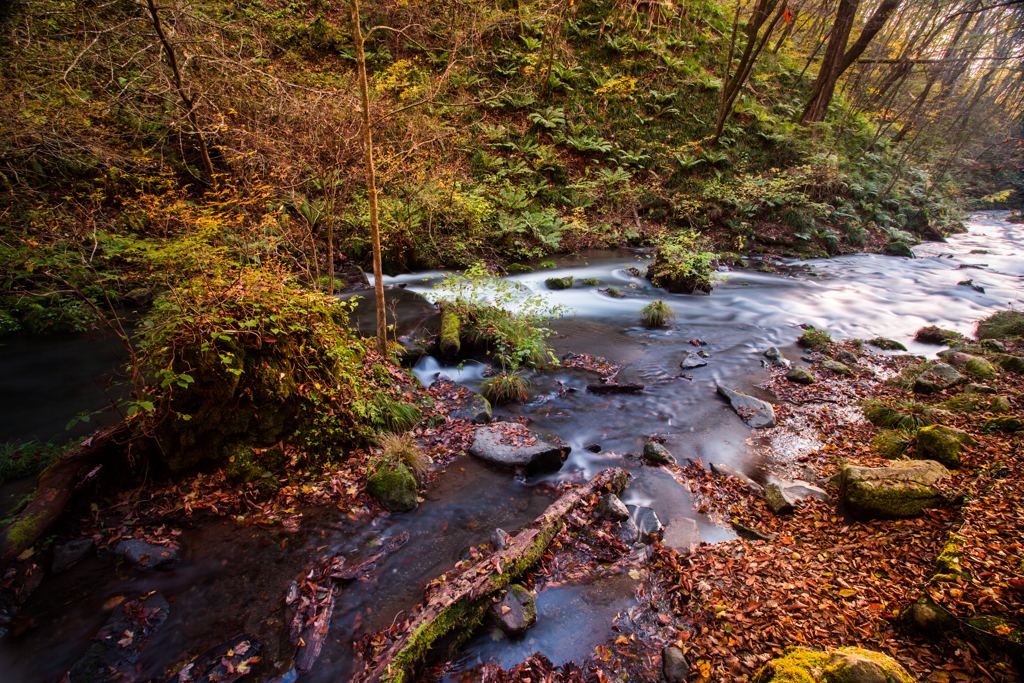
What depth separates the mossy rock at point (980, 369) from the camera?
651cm

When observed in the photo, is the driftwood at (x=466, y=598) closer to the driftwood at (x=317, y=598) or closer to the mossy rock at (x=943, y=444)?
the driftwood at (x=317, y=598)

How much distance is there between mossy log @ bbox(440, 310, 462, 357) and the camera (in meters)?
7.83

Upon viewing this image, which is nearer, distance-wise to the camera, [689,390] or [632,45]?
[689,390]

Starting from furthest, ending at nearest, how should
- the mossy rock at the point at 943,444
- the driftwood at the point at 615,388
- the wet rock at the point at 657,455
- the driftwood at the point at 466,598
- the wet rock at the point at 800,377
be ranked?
the wet rock at the point at 800,377 < the driftwood at the point at 615,388 < the wet rock at the point at 657,455 < the mossy rock at the point at 943,444 < the driftwood at the point at 466,598

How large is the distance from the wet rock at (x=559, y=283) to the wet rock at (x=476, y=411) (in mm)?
6432

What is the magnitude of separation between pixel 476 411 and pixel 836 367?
22.9ft

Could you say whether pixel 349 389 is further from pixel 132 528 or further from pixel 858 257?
pixel 858 257

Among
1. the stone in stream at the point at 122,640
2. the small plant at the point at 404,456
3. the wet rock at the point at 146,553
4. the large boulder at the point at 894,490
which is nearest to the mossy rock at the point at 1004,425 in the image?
the large boulder at the point at 894,490

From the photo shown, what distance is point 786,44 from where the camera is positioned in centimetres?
2231

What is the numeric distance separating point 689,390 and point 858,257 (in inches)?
578

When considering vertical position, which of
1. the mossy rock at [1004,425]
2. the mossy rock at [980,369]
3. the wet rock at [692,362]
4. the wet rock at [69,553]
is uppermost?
the mossy rock at [1004,425]

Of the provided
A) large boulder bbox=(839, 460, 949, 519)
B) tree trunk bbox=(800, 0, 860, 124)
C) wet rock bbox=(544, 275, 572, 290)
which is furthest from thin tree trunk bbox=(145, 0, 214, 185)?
tree trunk bbox=(800, 0, 860, 124)

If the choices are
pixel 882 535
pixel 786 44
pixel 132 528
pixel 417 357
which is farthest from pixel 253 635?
pixel 786 44

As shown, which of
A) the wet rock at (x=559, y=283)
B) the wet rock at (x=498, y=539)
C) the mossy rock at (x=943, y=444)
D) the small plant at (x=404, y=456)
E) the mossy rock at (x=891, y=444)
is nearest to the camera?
the wet rock at (x=498, y=539)
